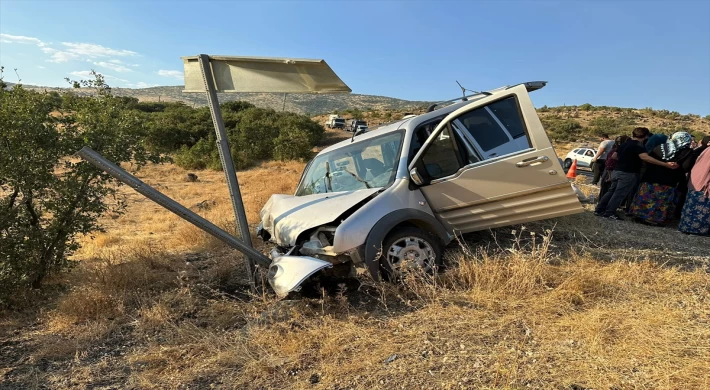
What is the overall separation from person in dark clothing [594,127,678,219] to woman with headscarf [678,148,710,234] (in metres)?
0.37

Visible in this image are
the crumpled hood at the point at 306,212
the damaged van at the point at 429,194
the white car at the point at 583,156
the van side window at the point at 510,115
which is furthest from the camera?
the white car at the point at 583,156

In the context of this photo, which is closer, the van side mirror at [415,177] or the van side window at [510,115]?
the van side mirror at [415,177]

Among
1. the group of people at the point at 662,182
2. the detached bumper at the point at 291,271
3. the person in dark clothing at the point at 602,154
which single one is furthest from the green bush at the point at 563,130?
the detached bumper at the point at 291,271

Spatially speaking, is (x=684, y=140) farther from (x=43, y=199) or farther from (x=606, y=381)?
(x=43, y=199)

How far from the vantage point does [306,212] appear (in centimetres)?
432

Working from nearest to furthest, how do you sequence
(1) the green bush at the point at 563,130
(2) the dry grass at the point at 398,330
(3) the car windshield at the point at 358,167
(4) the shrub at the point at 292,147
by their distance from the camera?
(2) the dry grass at the point at 398,330 < (3) the car windshield at the point at 358,167 < (4) the shrub at the point at 292,147 < (1) the green bush at the point at 563,130

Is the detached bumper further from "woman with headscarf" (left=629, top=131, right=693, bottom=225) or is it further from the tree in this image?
"woman with headscarf" (left=629, top=131, right=693, bottom=225)

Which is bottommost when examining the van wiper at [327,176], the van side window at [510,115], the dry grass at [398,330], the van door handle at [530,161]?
the dry grass at [398,330]

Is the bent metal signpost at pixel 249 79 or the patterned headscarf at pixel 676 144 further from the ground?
the bent metal signpost at pixel 249 79

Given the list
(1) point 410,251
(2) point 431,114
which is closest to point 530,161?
(2) point 431,114

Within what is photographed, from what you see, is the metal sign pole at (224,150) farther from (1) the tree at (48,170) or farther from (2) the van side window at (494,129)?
(2) the van side window at (494,129)

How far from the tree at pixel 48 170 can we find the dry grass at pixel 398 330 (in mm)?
508

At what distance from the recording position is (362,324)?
3.55m

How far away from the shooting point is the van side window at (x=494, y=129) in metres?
4.39
